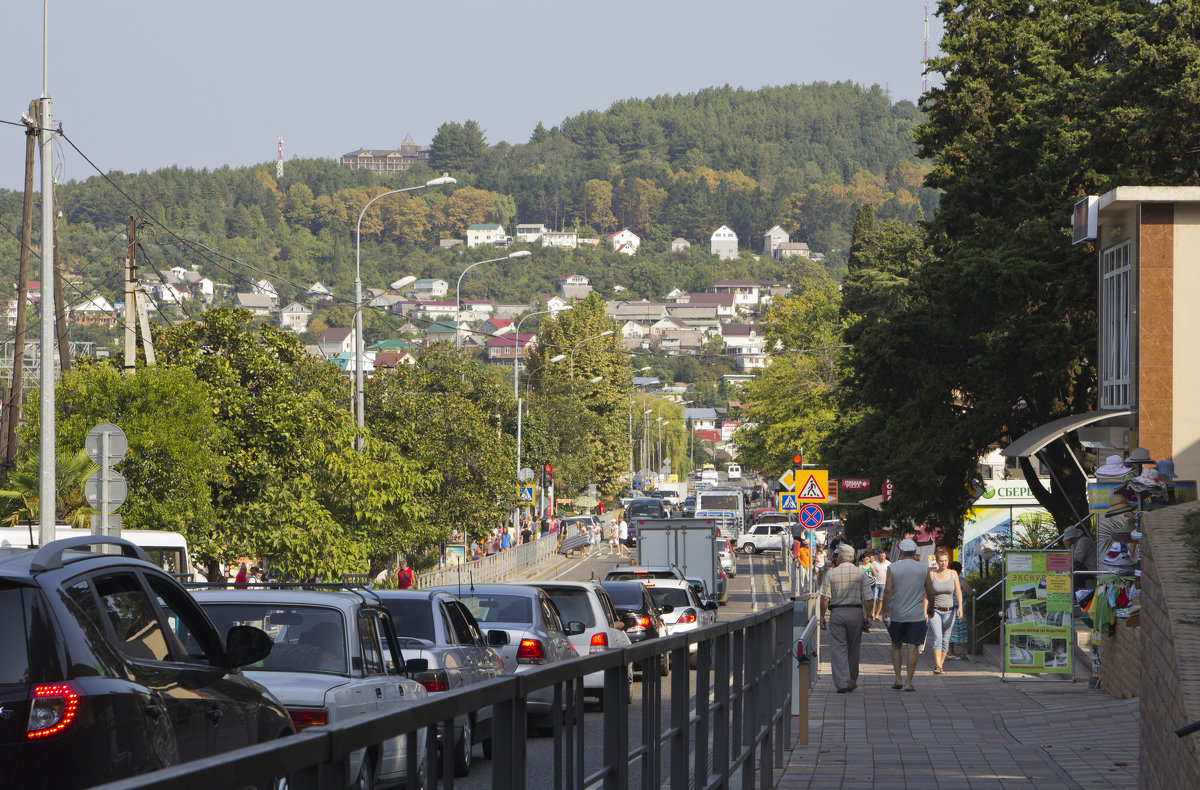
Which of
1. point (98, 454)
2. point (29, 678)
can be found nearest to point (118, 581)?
point (29, 678)

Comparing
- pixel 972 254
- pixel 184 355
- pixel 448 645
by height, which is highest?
pixel 972 254

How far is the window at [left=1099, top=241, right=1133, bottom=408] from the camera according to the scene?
2434cm

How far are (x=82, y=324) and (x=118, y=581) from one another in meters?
161

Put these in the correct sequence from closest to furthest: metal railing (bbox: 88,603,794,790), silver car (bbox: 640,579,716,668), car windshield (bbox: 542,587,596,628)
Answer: metal railing (bbox: 88,603,794,790), car windshield (bbox: 542,587,596,628), silver car (bbox: 640,579,716,668)

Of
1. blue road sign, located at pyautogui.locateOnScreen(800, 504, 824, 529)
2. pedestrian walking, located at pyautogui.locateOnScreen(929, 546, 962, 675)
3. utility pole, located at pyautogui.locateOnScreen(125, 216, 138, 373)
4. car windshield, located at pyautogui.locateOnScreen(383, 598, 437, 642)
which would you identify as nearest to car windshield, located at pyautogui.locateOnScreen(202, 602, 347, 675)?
car windshield, located at pyautogui.locateOnScreen(383, 598, 437, 642)

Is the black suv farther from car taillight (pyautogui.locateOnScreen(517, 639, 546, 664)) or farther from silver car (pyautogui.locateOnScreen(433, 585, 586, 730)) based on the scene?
car taillight (pyautogui.locateOnScreen(517, 639, 546, 664))

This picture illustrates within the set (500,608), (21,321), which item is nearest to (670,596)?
(500,608)

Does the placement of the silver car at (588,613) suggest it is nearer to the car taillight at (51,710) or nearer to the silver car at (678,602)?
the silver car at (678,602)

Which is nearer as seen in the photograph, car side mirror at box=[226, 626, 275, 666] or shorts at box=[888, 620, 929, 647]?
car side mirror at box=[226, 626, 275, 666]

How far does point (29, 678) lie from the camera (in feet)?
16.4

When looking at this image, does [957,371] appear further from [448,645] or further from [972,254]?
[448,645]

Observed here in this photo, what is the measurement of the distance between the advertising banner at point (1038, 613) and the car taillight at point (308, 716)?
512 inches

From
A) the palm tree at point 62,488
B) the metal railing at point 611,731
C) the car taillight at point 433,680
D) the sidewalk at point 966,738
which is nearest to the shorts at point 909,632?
the sidewalk at point 966,738

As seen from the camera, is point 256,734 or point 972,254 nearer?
point 256,734
